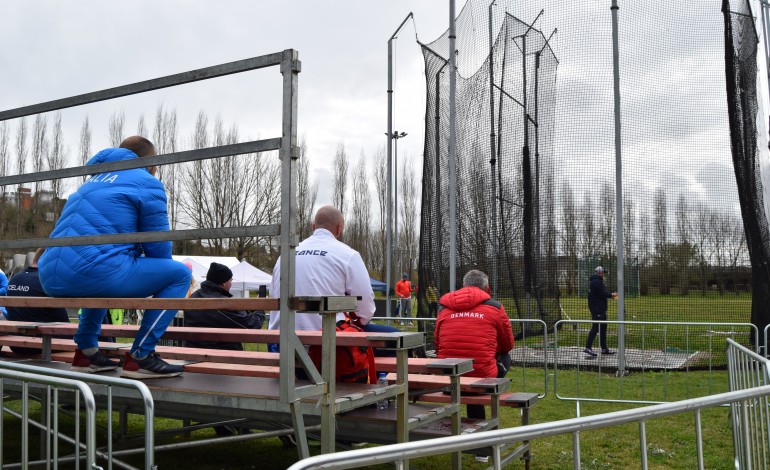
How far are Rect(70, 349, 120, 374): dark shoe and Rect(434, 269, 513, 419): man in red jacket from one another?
2.64 m

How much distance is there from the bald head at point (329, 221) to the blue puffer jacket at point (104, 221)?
3.78 ft

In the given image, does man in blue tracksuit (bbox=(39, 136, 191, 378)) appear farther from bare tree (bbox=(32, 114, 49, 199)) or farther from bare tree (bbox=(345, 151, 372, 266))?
bare tree (bbox=(345, 151, 372, 266))

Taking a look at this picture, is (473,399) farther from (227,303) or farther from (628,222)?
(628,222)

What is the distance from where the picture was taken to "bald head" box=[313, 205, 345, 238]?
473 centimetres

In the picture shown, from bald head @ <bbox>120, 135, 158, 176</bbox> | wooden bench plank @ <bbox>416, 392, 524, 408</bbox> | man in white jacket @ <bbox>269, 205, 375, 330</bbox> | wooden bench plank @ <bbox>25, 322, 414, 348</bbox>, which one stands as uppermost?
bald head @ <bbox>120, 135, 158, 176</bbox>

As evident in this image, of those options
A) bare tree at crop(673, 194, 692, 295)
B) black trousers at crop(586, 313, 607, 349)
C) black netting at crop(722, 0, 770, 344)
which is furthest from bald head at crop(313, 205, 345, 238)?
black netting at crop(722, 0, 770, 344)

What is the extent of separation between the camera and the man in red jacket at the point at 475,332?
5.66 m

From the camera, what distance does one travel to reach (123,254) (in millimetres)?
3771

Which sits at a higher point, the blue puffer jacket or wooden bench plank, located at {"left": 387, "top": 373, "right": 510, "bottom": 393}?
the blue puffer jacket

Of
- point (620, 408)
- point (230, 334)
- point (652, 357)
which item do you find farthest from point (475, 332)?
point (652, 357)

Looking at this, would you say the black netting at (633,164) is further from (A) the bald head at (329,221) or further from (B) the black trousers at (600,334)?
(A) the bald head at (329,221)

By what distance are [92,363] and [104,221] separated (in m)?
0.97

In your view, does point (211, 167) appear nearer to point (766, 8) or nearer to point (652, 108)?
point (652, 108)

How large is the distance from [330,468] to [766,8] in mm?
12738
